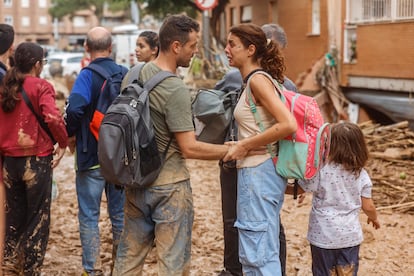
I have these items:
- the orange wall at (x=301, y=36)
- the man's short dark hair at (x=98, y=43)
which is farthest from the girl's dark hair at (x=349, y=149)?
the orange wall at (x=301, y=36)

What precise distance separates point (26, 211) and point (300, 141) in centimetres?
243

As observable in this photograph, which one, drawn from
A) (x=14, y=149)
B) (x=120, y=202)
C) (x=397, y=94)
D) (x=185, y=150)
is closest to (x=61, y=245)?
(x=120, y=202)

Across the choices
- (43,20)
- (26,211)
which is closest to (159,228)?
(26,211)

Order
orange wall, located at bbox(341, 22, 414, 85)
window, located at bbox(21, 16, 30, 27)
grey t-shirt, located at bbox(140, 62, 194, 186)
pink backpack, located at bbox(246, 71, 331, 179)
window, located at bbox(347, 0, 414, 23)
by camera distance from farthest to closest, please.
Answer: window, located at bbox(21, 16, 30, 27) < window, located at bbox(347, 0, 414, 23) < orange wall, located at bbox(341, 22, 414, 85) < pink backpack, located at bbox(246, 71, 331, 179) < grey t-shirt, located at bbox(140, 62, 194, 186)

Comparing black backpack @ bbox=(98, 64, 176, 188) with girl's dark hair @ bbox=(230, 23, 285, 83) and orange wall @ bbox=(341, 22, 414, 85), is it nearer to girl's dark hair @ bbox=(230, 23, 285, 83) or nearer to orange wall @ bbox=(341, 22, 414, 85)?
girl's dark hair @ bbox=(230, 23, 285, 83)

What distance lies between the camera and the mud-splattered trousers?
5.25 meters

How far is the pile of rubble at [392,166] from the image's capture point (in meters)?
8.07

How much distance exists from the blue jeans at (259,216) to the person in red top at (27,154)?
170 cm

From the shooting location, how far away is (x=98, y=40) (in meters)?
5.49

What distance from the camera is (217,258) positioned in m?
6.43

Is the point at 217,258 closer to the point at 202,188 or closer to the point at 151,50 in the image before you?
the point at 151,50

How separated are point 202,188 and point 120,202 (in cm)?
387

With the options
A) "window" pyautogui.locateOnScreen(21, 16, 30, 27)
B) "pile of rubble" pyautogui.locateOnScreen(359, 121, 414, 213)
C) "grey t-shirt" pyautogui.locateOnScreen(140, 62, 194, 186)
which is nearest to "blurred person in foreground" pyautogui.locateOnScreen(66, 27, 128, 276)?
"grey t-shirt" pyautogui.locateOnScreen(140, 62, 194, 186)

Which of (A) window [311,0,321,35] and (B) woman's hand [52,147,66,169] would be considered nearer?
(B) woman's hand [52,147,66,169]
